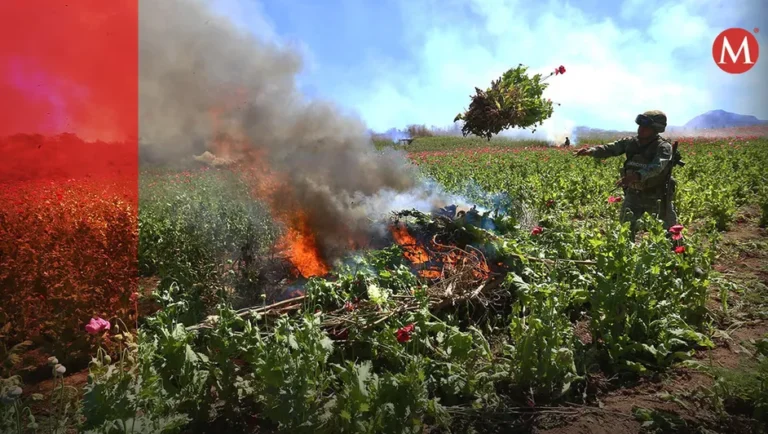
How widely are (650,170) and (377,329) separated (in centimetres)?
443

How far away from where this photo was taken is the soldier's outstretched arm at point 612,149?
6.57 metres

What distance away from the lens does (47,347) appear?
→ 433 centimetres

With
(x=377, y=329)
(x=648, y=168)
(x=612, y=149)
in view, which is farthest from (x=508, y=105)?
(x=377, y=329)

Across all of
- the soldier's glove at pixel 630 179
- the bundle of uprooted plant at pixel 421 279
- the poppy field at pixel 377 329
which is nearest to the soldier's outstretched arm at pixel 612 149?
the soldier's glove at pixel 630 179

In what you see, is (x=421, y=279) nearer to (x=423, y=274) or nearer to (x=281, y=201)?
(x=423, y=274)

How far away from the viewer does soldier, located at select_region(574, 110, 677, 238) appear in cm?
606

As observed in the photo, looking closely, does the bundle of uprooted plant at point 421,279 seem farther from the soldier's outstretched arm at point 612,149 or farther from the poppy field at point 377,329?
the soldier's outstretched arm at point 612,149

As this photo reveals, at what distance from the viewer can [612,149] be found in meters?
6.62

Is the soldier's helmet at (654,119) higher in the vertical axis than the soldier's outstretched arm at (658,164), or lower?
higher

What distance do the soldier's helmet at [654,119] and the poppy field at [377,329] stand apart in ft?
5.44

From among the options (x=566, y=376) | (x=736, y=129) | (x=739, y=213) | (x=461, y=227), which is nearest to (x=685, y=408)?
(x=566, y=376)

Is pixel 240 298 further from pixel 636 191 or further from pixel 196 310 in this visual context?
pixel 636 191

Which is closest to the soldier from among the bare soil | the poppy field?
the poppy field

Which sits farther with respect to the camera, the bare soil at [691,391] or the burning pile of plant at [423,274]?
the burning pile of plant at [423,274]
